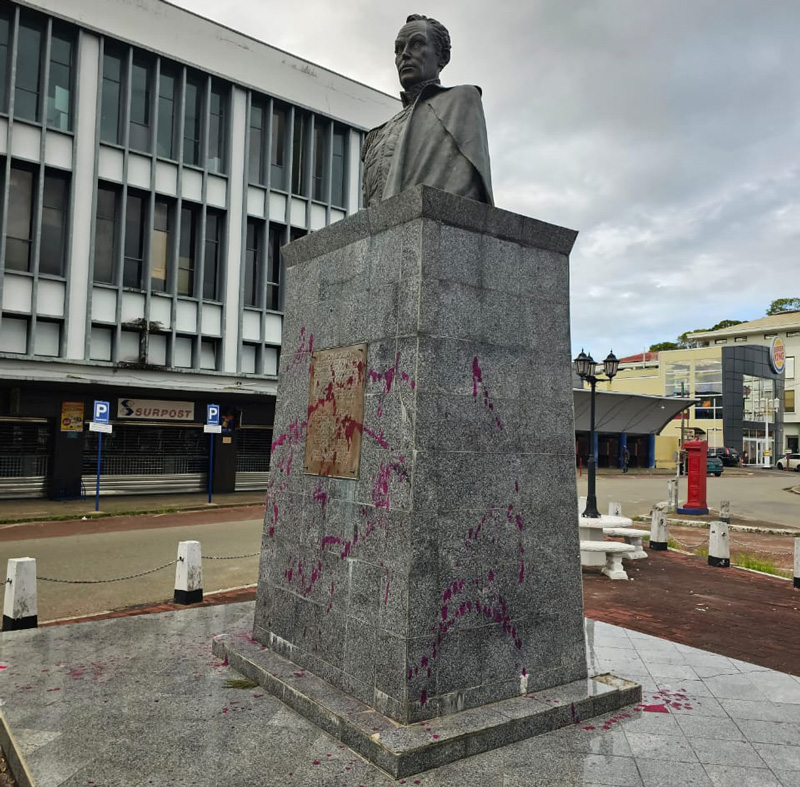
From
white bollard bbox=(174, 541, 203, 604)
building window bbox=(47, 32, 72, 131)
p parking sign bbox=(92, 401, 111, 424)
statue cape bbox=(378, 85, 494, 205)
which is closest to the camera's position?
statue cape bbox=(378, 85, 494, 205)

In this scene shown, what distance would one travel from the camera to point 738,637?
823cm

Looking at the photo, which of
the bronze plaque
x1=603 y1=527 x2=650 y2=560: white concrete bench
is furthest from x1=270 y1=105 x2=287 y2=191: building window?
the bronze plaque

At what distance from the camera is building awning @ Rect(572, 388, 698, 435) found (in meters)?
45.5

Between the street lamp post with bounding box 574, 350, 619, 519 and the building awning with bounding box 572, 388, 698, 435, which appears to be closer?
the street lamp post with bounding box 574, 350, 619, 519

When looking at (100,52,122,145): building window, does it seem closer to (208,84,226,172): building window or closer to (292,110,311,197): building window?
(208,84,226,172): building window

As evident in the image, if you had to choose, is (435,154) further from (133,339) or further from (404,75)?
(133,339)

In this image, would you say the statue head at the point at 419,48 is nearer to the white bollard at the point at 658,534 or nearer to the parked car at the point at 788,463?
the white bollard at the point at 658,534

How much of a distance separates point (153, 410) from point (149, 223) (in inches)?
250

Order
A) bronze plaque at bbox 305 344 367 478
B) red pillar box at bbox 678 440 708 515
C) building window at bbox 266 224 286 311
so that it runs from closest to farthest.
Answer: bronze plaque at bbox 305 344 367 478, red pillar box at bbox 678 440 708 515, building window at bbox 266 224 286 311

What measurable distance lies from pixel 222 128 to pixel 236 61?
2.37 metres

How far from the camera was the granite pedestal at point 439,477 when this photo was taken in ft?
15.8

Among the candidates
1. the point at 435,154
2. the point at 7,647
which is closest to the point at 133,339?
the point at 7,647

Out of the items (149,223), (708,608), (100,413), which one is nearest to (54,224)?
(149,223)

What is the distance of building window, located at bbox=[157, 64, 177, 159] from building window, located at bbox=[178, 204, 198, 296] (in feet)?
6.39
